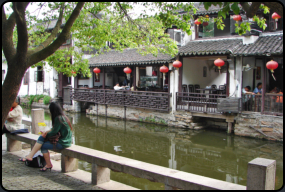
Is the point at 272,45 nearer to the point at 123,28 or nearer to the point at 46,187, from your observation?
the point at 123,28

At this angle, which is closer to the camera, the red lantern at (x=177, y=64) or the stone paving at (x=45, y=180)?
the stone paving at (x=45, y=180)

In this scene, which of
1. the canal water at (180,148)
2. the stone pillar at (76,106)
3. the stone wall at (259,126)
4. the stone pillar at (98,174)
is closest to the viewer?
the stone pillar at (98,174)

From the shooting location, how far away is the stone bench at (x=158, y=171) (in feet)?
9.79

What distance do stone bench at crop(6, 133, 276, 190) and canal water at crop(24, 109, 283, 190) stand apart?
1.72m

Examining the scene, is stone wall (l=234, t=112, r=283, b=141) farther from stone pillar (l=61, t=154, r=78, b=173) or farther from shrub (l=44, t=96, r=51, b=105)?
shrub (l=44, t=96, r=51, b=105)

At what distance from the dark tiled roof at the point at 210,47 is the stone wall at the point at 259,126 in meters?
2.60

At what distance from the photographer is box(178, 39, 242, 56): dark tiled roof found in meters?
10.9

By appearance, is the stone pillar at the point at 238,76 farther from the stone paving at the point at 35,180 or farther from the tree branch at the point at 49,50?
the stone paving at the point at 35,180

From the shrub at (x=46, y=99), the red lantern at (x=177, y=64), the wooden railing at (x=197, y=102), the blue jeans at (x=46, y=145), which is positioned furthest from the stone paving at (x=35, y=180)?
the shrub at (x=46, y=99)

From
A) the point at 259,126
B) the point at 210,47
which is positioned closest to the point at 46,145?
the point at 259,126

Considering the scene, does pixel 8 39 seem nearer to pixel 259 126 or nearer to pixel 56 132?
pixel 56 132

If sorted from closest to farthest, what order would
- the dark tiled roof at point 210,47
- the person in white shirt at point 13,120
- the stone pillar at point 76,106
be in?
the person in white shirt at point 13,120
the dark tiled roof at point 210,47
the stone pillar at point 76,106

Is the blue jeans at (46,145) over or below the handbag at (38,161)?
over

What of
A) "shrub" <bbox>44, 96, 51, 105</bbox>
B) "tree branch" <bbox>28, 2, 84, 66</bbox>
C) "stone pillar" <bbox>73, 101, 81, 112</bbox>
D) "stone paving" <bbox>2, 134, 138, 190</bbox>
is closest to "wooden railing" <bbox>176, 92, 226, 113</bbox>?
"stone paving" <bbox>2, 134, 138, 190</bbox>
